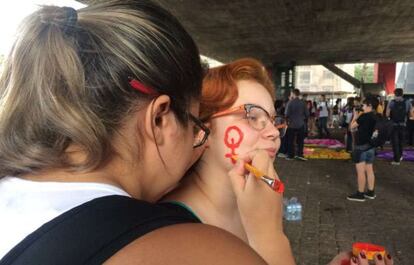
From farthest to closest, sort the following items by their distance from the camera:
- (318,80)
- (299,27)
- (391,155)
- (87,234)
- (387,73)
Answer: (318,80)
(387,73)
(299,27)
(391,155)
(87,234)

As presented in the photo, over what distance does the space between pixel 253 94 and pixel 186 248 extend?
1090 millimetres

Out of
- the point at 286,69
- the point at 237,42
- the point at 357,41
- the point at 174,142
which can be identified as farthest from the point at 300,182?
the point at 286,69

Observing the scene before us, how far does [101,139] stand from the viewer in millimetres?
814

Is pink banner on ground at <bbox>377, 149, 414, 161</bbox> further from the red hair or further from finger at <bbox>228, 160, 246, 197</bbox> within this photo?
finger at <bbox>228, 160, 246, 197</bbox>

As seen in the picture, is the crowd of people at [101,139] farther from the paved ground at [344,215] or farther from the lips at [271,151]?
the paved ground at [344,215]

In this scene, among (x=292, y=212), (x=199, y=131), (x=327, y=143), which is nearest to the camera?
(x=199, y=131)

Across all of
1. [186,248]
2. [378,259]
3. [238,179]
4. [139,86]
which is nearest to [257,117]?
[238,179]

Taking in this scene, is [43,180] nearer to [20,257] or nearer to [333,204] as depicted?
[20,257]

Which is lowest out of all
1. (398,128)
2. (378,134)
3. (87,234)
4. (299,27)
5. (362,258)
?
(398,128)

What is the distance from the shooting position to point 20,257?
2.08 ft

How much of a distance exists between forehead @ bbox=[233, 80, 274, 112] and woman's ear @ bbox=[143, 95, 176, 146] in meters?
0.74

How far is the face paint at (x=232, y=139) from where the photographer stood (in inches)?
62.3

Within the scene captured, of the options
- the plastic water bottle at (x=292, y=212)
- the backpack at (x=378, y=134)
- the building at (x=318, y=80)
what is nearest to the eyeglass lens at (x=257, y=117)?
the plastic water bottle at (x=292, y=212)

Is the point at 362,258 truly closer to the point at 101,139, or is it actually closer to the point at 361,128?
the point at 101,139
